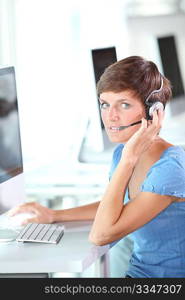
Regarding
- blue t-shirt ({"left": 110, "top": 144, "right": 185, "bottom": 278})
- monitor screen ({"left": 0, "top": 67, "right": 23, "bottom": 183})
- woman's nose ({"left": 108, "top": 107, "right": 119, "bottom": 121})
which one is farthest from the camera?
monitor screen ({"left": 0, "top": 67, "right": 23, "bottom": 183})

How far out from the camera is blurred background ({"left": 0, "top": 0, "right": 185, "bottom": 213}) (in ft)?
9.93

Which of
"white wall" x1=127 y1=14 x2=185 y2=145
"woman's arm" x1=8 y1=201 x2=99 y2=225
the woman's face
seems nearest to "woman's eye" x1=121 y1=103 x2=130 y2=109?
the woman's face

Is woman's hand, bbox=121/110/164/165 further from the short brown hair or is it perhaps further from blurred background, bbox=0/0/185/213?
blurred background, bbox=0/0/185/213

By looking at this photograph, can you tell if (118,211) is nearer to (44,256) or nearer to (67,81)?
(44,256)

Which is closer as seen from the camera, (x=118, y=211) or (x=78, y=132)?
(x=118, y=211)

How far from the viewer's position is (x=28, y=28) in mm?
3465

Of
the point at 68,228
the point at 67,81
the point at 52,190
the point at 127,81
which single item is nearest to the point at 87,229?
the point at 68,228

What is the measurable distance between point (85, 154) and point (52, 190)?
282mm

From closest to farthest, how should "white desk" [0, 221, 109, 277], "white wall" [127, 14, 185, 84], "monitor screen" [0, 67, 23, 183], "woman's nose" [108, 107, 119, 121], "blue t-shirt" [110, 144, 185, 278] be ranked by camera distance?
"white desk" [0, 221, 109, 277] → "blue t-shirt" [110, 144, 185, 278] → "woman's nose" [108, 107, 119, 121] → "monitor screen" [0, 67, 23, 183] → "white wall" [127, 14, 185, 84]

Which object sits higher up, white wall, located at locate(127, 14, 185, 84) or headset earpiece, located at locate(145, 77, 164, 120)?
white wall, located at locate(127, 14, 185, 84)

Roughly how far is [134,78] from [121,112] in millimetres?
98

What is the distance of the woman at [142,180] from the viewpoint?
165cm

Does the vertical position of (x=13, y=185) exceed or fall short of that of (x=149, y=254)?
it exceeds it

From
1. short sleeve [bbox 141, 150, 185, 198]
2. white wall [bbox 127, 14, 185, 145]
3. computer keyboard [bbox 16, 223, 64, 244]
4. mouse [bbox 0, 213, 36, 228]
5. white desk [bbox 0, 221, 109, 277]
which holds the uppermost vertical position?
white wall [bbox 127, 14, 185, 145]
